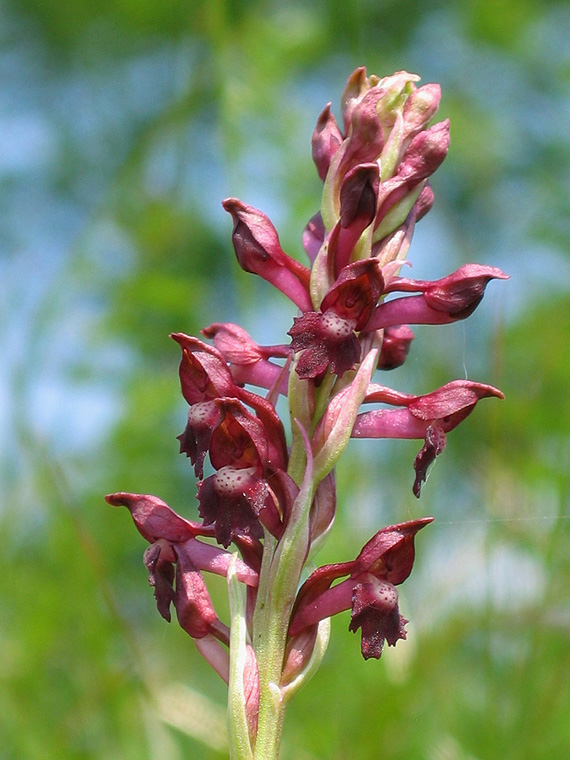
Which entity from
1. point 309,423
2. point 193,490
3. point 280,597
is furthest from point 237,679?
point 193,490

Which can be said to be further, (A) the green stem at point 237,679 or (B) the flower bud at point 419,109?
(B) the flower bud at point 419,109

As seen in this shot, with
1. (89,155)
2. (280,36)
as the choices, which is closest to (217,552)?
(280,36)

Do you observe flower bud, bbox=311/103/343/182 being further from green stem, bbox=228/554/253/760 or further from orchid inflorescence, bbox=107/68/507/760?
green stem, bbox=228/554/253/760

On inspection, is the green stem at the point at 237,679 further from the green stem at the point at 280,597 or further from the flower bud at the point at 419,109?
the flower bud at the point at 419,109

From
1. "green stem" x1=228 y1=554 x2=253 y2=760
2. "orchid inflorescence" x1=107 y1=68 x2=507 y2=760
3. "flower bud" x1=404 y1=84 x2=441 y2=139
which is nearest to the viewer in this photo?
"green stem" x1=228 y1=554 x2=253 y2=760

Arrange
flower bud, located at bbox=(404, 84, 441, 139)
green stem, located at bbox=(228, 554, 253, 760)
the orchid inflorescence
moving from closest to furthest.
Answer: green stem, located at bbox=(228, 554, 253, 760), the orchid inflorescence, flower bud, located at bbox=(404, 84, 441, 139)

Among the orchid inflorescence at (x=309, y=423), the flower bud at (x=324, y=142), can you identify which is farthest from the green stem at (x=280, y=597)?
the flower bud at (x=324, y=142)

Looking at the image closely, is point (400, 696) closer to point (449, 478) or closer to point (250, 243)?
point (449, 478)

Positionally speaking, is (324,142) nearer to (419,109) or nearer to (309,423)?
Answer: (419,109)

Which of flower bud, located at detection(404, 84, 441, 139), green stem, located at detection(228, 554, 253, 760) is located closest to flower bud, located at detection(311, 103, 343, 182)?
flower bud, located at detection(404, 84, 441, 139)
